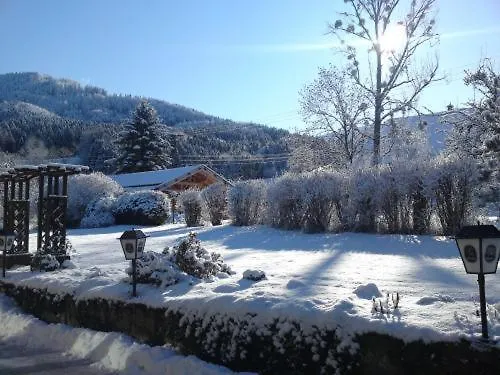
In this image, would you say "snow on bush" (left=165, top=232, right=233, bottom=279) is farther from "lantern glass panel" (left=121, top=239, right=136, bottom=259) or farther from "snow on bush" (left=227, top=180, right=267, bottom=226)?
"snow on bush" (left=227, top=180, right=267, bottom=226)

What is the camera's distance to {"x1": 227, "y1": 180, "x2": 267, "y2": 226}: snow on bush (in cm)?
1684

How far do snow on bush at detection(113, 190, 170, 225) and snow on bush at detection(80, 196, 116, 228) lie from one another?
1.00 feet

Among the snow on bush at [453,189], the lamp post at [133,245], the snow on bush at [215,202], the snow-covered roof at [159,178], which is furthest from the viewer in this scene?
the snow-covered roof at [159,178]

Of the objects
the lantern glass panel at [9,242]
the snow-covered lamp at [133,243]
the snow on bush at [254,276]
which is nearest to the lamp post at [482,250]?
the snow on bush at [254,276]

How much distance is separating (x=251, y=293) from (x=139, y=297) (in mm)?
1434

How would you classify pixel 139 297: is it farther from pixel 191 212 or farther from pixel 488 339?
pixel 191 212

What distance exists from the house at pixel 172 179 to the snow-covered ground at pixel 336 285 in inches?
910

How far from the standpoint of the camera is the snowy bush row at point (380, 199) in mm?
11203

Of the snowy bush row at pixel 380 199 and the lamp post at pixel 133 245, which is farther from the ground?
the snowy bush row at pixel 380 199

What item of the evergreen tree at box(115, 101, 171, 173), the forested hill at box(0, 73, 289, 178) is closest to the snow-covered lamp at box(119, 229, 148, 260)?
the forested hill at box(0, 73, 289, 178)

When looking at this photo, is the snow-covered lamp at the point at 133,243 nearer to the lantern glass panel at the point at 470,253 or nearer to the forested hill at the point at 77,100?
the lantern glass panel at the point at 470,253

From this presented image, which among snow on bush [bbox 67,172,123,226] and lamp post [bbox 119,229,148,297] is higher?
snow on bush [bbox 67,172,123,226]

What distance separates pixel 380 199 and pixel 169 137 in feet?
168

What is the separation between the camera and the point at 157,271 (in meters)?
6.31
